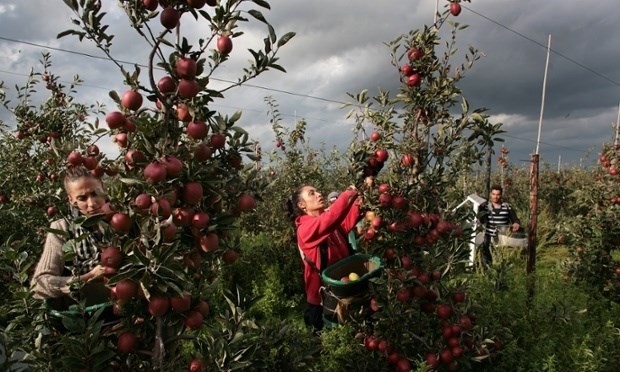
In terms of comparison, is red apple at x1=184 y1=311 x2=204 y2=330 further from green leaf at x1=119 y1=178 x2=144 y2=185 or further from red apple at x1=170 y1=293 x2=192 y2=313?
green leaf at x1=119 y1=178 x2=144 y2=185

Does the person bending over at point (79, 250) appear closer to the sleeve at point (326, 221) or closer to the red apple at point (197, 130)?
the red apple at point (197, 130)

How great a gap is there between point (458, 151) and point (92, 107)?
3.83 metres

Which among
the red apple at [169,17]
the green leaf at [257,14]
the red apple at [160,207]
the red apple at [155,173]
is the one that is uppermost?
the green leaf at [257,14]

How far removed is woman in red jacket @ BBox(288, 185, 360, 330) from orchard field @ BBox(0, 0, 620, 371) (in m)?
0.31

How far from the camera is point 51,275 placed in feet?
6.20

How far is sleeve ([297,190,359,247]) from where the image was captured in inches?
119

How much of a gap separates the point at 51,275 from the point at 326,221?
1.87 meters

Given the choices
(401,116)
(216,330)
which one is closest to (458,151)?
(401,116)

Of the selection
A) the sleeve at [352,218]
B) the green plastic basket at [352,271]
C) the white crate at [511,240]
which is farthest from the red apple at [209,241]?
the white crate at [511,240]

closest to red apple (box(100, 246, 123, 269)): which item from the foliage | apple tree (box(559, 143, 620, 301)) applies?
the foliage

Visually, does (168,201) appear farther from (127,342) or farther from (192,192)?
(127,342)

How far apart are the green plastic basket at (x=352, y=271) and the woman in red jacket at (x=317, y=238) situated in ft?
0.52

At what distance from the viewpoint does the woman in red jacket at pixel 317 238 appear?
3.36 m

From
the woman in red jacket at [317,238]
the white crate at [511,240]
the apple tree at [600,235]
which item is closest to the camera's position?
the woman in red jacket at [317,238]
